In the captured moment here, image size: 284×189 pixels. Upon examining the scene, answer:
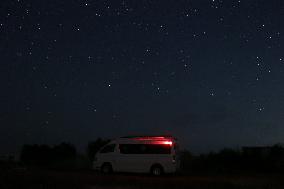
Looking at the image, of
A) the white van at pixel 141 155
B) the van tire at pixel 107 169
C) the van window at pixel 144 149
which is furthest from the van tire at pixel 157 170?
the van tire at pixel 107 169

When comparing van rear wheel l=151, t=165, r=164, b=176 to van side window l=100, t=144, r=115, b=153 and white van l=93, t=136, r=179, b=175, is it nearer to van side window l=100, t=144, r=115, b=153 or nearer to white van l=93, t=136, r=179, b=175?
white van l=93, t=136, r=179, b=175

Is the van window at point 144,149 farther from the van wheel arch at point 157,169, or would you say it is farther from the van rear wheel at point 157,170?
the van rear wheel at point 157,170

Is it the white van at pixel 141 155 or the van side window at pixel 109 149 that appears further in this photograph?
the van side window at pixel 109 149

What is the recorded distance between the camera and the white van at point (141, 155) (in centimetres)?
2739

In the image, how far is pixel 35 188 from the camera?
1683 cm

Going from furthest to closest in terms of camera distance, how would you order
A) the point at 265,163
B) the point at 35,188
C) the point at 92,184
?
the point at 265,163 → the point at 92,184 → the point at 35,188

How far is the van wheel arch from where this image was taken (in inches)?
1082

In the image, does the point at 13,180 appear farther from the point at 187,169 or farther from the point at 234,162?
the point at 234,162

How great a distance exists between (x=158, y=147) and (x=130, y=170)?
7.17ft

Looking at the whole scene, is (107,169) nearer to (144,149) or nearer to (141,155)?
(141,155)

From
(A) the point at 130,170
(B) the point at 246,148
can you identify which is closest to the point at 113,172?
(A) the point at 130,170

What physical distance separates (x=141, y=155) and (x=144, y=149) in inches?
15.0

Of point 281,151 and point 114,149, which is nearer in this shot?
point 114,149

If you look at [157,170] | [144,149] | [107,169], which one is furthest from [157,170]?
[107,169]
